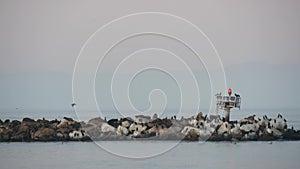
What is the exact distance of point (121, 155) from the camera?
11.5ft

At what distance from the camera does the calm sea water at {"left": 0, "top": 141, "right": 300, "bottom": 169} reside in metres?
3.49

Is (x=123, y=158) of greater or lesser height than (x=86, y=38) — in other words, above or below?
below

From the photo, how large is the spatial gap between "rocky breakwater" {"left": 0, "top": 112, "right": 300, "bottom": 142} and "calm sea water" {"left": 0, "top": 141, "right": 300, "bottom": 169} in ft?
0.16

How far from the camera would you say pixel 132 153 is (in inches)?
138

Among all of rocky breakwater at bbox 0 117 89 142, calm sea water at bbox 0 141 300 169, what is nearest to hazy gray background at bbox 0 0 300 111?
rocky breakwater at bbox 0 117 89 142

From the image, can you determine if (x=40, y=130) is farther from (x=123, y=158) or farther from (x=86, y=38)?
(x=86, y=38)

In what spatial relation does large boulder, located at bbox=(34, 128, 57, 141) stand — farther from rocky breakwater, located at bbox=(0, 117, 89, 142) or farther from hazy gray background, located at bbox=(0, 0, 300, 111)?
hazy gray background, located at bbox=(0, 0, 300, 111)

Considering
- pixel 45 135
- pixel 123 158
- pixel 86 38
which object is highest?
pixel 86 38

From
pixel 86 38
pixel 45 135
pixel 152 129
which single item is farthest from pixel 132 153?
pixel 86 38

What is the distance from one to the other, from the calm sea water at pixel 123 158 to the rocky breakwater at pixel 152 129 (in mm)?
49

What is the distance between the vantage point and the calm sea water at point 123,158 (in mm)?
3490

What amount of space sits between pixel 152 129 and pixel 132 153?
0.22 metres

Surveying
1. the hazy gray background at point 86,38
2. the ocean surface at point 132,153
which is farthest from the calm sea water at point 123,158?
the hazy gray background at point 86,38

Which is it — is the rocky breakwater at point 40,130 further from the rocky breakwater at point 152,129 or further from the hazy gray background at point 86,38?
the hazy gray background at point 86,38
